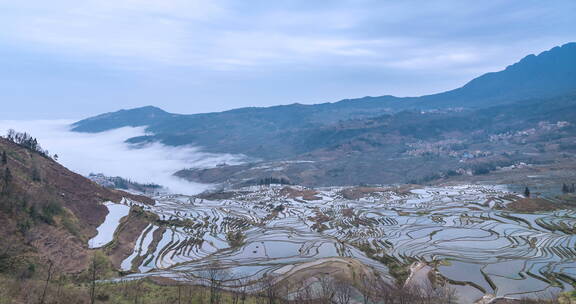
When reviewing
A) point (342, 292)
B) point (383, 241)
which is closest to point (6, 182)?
point (342, 292)

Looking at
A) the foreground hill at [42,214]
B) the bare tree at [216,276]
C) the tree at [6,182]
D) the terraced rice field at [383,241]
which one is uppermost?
Answer: the tree at [6,182]

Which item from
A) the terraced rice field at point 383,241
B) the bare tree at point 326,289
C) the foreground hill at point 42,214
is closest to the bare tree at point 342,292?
the bare tree at point 326,289

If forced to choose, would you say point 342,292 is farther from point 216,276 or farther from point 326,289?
point 216,276

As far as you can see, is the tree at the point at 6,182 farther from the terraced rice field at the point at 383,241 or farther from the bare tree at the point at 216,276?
the bare tree at the point at 216,276

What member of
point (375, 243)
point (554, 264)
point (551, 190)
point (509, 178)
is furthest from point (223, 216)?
point (509, 178)

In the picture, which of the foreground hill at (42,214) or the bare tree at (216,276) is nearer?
the bare tree at (216,276)

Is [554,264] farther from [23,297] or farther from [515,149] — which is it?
[515,149]
